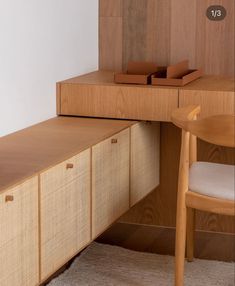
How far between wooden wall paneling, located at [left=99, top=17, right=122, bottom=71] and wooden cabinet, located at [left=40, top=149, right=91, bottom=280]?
4.25 ft

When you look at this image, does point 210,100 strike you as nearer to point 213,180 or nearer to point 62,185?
point 213,180

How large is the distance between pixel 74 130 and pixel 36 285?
3.20ft

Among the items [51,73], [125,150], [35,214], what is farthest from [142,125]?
[35,214]

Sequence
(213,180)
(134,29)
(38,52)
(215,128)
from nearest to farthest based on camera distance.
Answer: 1. (215,128)
2. (213,180)
3. (38,52)
4. (134,29)

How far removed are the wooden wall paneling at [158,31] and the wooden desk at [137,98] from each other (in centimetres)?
40

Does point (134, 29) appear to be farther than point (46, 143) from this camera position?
Yes

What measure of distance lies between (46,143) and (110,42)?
4.28 ft

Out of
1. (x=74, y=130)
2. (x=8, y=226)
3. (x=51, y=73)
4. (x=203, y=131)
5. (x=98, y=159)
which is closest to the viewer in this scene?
(x=8, y=226)

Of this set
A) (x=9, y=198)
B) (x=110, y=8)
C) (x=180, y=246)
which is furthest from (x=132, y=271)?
(x=110, y=8)

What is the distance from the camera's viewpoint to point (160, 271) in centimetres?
376

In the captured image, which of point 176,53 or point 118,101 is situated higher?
point 176,53

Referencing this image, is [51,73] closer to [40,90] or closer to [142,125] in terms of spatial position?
[40,90]

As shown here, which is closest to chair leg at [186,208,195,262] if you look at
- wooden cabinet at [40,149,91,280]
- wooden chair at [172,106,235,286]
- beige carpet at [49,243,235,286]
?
beige carpet at [49,243,235,286]

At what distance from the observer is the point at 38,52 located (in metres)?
3.65
